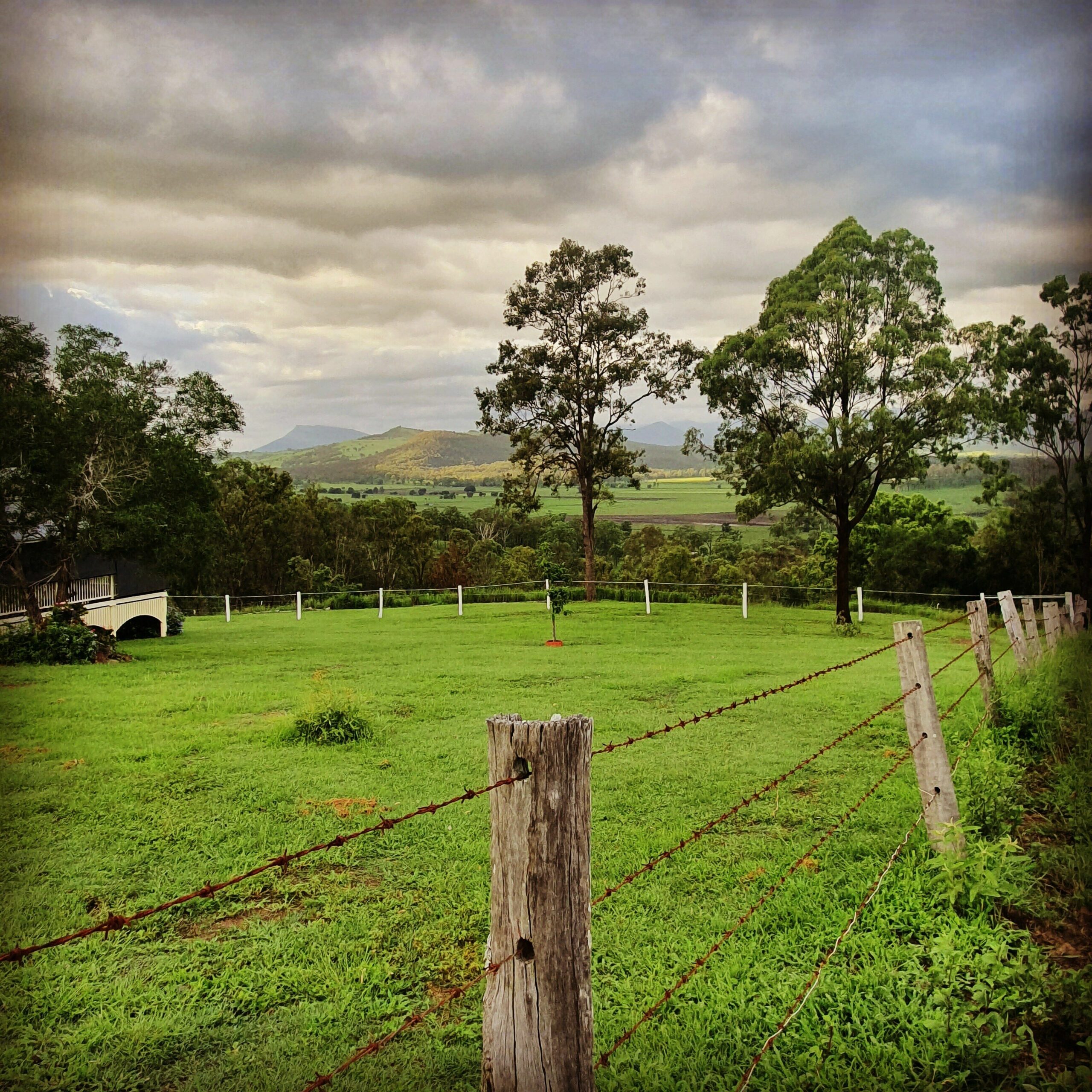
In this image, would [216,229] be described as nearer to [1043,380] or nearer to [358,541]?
[358,541]

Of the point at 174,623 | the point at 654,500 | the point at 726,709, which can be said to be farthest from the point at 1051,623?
the point at 654,500

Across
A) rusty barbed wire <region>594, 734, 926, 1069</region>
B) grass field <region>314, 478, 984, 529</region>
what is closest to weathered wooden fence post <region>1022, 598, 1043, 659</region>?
rusty barbed wire <region>594, 734, 926, 1069</region>

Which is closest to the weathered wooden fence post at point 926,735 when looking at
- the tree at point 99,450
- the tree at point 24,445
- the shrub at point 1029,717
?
the shrub at point 1029,717

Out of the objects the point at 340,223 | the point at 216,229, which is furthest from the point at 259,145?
the point at 340,223

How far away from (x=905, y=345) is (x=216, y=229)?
129 feet

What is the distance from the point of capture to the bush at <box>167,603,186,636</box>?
20531mm

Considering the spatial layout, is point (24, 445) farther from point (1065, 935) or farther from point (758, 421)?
point (758, 421)

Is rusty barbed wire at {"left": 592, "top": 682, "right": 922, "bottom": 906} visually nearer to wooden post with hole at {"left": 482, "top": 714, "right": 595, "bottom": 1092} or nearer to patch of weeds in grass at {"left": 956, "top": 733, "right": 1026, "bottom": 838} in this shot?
wooden post with hole at {"left": 482, "top": 714, "right": 595, "bottom": 1092}

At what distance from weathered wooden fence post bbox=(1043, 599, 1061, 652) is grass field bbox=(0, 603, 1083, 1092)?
1.25 metres

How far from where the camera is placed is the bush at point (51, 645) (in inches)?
481

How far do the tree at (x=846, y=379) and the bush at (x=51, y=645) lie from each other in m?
16.1

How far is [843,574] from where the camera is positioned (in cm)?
2009

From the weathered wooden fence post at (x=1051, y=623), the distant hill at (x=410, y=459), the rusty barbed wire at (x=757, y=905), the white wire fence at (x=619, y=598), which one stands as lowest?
the white wire fence at (x=619, y=598)

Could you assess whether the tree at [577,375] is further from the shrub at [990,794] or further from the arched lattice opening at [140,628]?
→ the shrub at [990,794]
